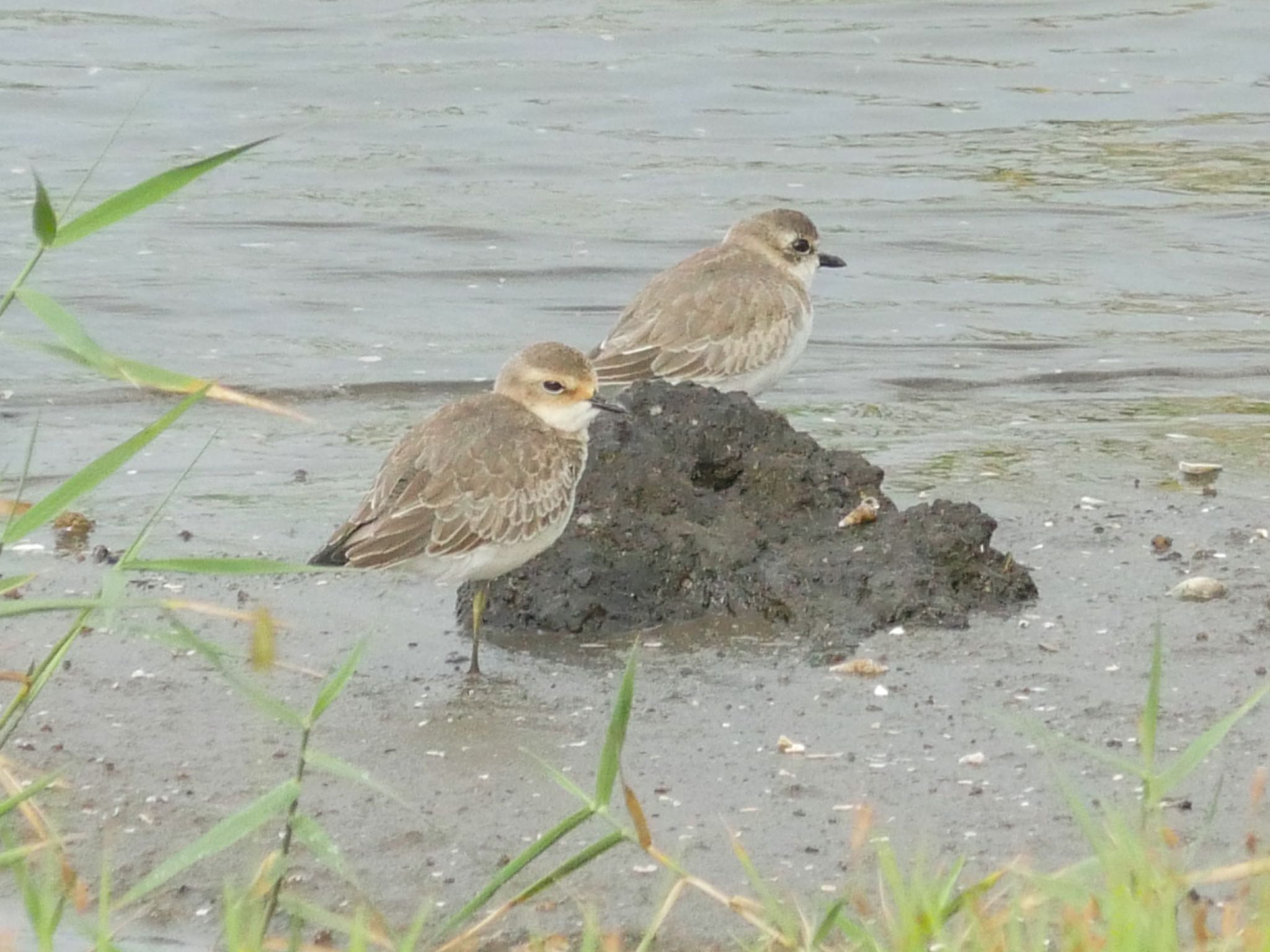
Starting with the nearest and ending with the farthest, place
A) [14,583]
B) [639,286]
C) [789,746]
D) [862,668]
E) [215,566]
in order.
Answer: [215,566]
[14,583]
[789,746]
[862,668]
[639,286]

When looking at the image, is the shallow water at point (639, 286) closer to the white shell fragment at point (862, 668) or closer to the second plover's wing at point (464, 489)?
the white shell fragment at point (862, 668)

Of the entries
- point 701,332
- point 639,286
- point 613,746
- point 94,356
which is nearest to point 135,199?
point 94,356

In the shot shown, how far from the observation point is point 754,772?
5609mm

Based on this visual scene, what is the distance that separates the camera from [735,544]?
709 centimetres

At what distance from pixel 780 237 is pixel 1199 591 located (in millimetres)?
3791

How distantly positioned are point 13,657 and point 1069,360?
6.33 meters

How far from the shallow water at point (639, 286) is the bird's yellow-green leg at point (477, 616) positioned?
15 cm

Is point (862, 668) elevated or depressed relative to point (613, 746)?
depressed

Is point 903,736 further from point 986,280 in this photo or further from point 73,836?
point 986,280

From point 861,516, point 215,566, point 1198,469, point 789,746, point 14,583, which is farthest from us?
point 1198,469

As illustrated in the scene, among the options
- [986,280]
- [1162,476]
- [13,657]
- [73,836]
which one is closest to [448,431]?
[13,657]

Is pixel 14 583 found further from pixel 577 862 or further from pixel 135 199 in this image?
pixel 577 862

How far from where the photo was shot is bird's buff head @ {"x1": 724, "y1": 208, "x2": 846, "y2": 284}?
1009cm

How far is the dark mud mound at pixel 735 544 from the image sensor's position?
681 centimetres
